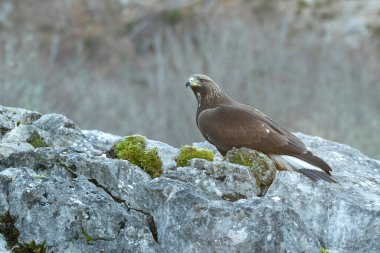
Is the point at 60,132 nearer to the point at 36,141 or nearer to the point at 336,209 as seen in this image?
the point at 36,141

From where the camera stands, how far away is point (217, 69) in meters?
52.8

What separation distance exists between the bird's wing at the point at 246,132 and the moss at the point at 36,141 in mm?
2357

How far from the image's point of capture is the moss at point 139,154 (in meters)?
9.01

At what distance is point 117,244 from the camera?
25.5ft

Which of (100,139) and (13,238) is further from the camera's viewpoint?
(100,139)

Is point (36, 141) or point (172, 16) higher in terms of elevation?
point (172, 16)

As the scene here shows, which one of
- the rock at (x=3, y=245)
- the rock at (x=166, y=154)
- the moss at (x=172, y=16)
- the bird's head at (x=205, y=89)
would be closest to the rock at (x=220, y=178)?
the rock at (x=166, y=154)

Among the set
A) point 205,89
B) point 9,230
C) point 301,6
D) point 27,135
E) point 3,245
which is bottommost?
point 3,245

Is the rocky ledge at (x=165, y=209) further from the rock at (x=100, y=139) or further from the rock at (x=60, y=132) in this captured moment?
the rock at (x=100, y=139)

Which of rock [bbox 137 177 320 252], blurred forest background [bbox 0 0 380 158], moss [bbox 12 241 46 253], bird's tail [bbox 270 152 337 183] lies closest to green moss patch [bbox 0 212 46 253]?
moss [bbox 12 241 46 253]

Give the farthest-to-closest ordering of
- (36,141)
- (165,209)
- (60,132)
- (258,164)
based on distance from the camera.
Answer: (60,132), (36,141), (258,164), (165,209)

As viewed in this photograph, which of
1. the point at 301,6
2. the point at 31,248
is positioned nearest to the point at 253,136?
the point at 31,248

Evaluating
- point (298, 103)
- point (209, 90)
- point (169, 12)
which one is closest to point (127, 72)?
point (169, 12)

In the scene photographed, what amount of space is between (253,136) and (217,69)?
42.5 metres
